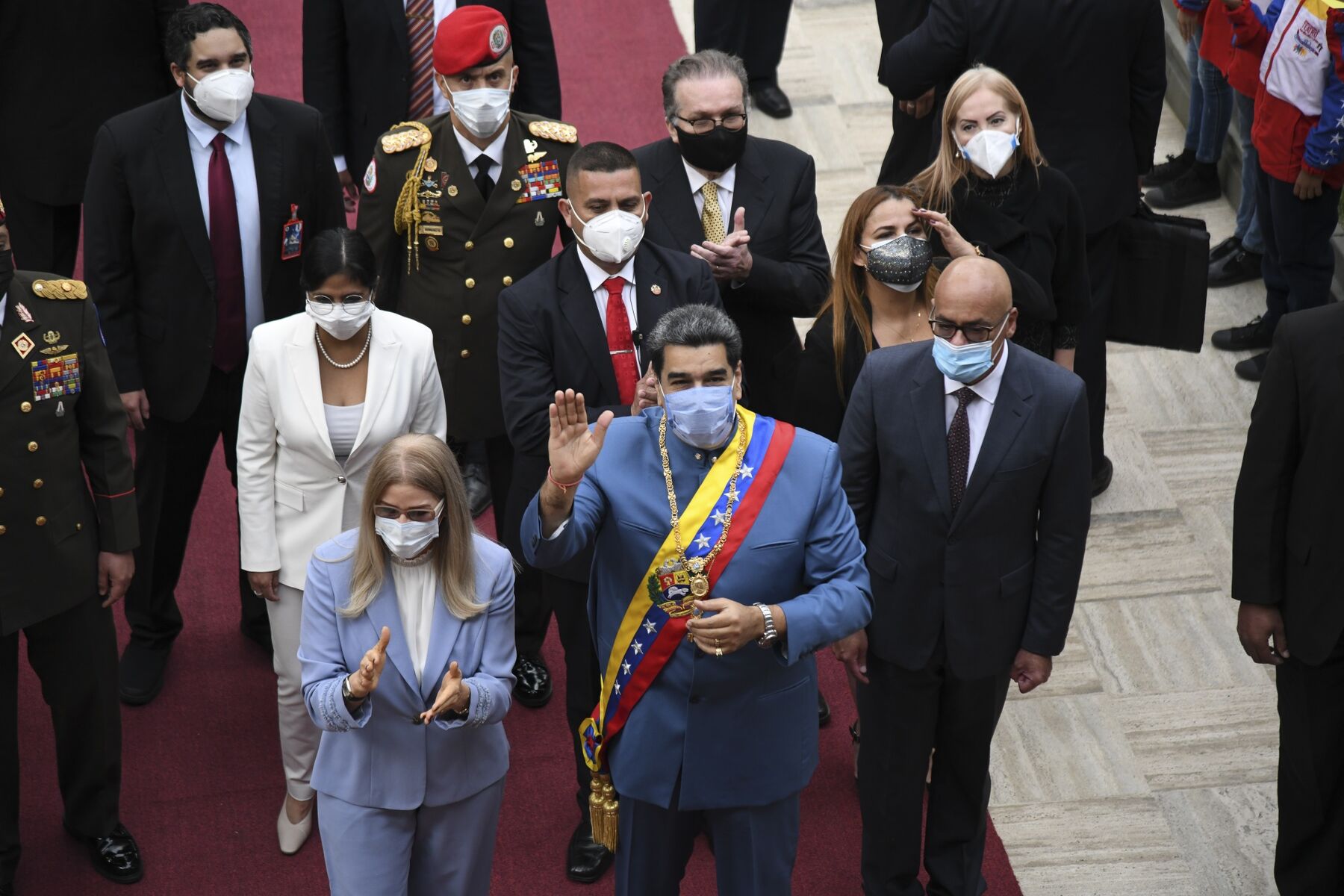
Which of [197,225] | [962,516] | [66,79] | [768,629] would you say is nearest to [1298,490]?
[962,516]

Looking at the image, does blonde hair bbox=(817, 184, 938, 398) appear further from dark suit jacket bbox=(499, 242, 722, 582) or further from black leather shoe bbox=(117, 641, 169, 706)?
black leather shoe bbox=(117, 641, 169, 706)

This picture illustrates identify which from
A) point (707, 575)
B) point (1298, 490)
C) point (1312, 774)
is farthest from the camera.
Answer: point (1312, 774)

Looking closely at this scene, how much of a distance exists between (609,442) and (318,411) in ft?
3.44

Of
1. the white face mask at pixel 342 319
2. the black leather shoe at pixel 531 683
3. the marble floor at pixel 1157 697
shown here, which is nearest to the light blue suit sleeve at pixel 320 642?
the white face mask at pixel 342 319

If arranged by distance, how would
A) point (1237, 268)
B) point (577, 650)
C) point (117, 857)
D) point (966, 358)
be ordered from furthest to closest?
point (1237, 268) < point (117, 857) < point (577, 650) < point (966, 358)

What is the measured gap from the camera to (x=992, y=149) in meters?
4.80

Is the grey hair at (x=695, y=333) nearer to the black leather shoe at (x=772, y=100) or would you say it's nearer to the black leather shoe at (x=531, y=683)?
the black leather shoe at (x=531, y=683)

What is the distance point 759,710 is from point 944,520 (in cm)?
66

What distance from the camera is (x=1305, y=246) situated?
625 centimetres

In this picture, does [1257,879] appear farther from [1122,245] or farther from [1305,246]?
[1305,246]

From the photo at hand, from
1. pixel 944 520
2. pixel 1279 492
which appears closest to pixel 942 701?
pixel 944 520

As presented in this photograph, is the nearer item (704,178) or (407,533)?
(407,533)

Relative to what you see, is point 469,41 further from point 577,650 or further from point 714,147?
point 577,650

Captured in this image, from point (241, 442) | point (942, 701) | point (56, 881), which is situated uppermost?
point (241, 442)
